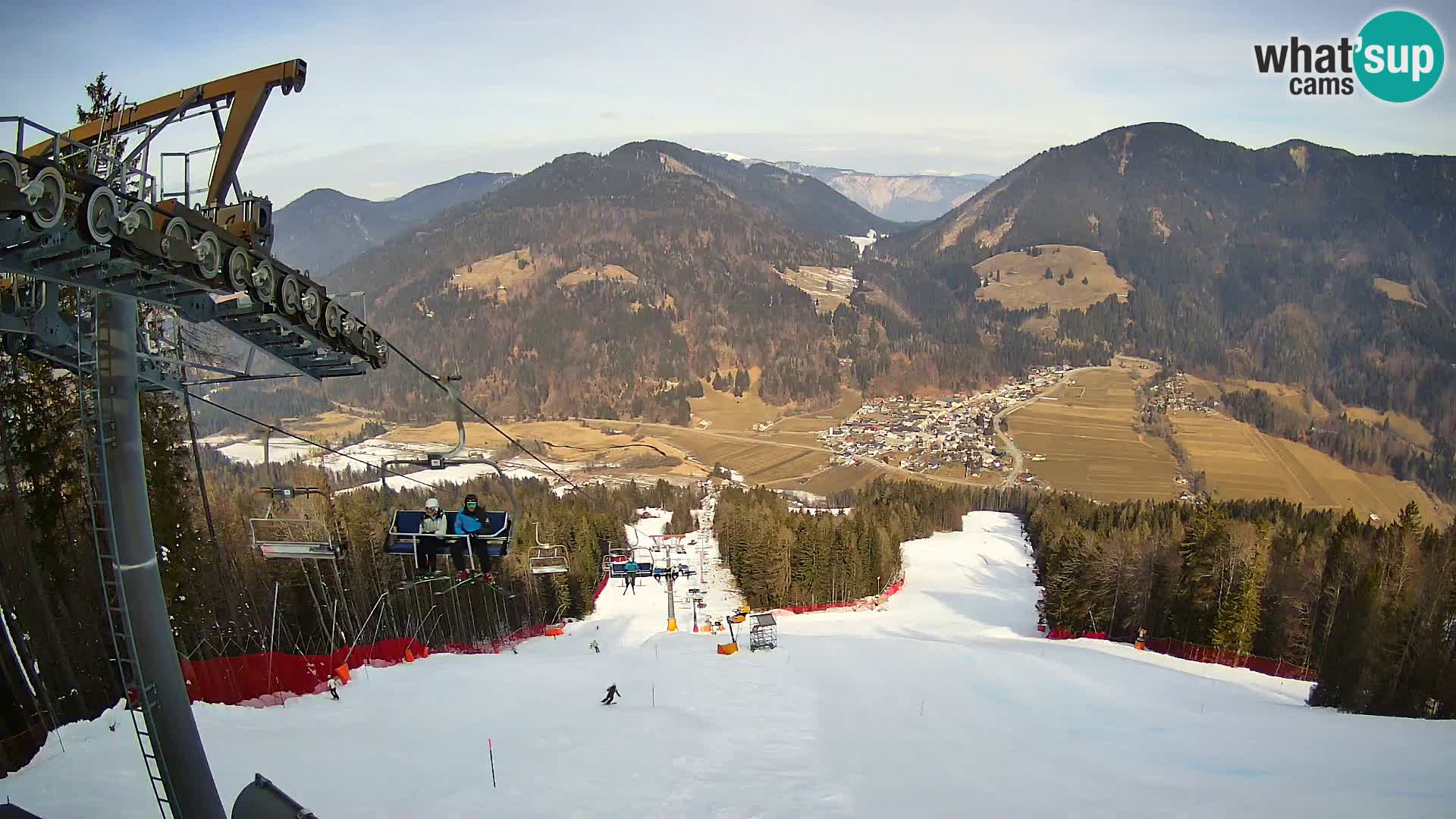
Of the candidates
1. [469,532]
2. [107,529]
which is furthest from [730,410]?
[107,529]

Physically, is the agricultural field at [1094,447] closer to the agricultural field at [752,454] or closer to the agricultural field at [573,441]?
the agricultural field at [752,454]

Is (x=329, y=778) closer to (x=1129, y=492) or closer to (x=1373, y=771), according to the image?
(x=1373, y=771)

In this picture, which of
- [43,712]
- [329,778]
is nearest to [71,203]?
[329,778]

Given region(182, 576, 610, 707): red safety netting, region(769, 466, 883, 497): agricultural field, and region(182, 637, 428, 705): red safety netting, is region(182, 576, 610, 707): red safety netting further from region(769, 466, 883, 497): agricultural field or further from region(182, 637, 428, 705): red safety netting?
region(769, 466, 883, 497): agricultural field

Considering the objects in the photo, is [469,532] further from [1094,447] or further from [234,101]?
[1094,447]

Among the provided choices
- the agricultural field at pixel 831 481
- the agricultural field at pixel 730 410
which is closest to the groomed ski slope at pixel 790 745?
the agricultural field at pixel 831 481
